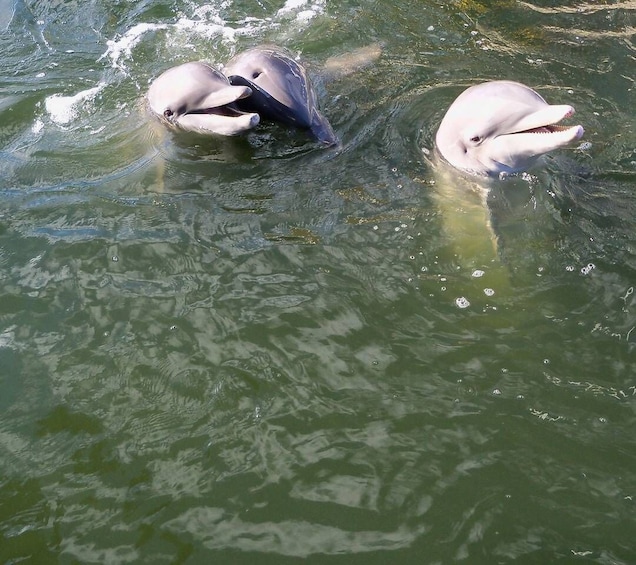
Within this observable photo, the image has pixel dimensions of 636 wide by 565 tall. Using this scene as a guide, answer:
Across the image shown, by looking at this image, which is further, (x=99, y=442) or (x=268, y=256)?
(x=268, y=256)

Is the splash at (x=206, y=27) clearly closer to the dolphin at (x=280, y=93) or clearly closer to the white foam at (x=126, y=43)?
the white foam at (x=126, y=43)

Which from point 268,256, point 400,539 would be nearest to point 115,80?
point 268,256

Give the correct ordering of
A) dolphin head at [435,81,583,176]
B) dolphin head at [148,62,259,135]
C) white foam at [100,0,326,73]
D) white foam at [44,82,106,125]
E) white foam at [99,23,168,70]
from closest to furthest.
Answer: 1. dolphin head at [435,81,583,176]
2. dolphin head at [148,62,259,135]
3. white foam at [44,82,106,125]
4. white foam at [99,23,168,70]
5. white foam at [100,0,326,73]

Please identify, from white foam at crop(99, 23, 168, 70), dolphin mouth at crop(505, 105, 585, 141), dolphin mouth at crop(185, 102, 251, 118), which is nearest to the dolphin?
dolphin mouth at crop(185, 102, 251, 118)

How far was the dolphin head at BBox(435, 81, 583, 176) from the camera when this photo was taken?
5867mm

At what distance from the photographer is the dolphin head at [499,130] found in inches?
231

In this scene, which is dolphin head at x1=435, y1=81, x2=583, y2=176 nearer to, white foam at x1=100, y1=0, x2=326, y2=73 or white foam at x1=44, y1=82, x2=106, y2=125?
white foam at x1=100, y1=0, x2=326, y2=73

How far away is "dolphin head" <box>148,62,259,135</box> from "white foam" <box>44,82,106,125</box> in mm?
1203

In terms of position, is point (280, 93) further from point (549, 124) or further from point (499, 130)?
point (549, 124)

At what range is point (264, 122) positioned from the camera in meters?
7.21

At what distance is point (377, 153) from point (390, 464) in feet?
11.7

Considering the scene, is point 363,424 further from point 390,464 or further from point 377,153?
point 377,153

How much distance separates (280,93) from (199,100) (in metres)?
0.79

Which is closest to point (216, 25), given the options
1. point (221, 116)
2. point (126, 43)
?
point (126, 43)
